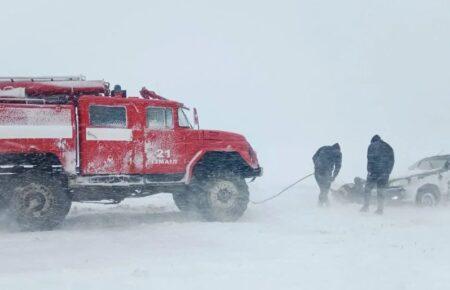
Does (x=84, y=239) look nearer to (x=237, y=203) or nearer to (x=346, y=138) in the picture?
(x=237, y=203)

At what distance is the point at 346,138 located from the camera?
1877 inches

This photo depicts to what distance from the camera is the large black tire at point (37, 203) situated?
954 cm

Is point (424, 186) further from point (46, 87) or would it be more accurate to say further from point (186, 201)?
point (46, 87)

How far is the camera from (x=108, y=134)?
10297 mm

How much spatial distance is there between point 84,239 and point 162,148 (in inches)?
106

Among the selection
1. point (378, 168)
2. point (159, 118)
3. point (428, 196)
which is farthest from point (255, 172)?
point (428, 196)

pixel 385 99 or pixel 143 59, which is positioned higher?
pixel 143 59

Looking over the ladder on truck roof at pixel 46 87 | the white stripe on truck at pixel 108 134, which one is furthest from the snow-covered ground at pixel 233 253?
the ladder on truck roof at pixel 46 87

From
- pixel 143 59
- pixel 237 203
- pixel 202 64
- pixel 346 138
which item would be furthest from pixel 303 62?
pixel 237 203

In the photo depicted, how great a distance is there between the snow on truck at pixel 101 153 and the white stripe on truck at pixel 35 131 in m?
0.02

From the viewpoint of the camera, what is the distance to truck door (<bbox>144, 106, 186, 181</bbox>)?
10.7 m

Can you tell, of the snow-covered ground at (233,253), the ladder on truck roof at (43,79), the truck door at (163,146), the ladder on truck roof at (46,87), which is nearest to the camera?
the snow-covered ground at (233,253)

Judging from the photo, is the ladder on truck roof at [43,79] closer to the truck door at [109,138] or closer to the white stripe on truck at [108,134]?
the truck door at [109,138]

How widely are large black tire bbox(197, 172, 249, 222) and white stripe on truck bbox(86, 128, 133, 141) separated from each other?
184 cm
